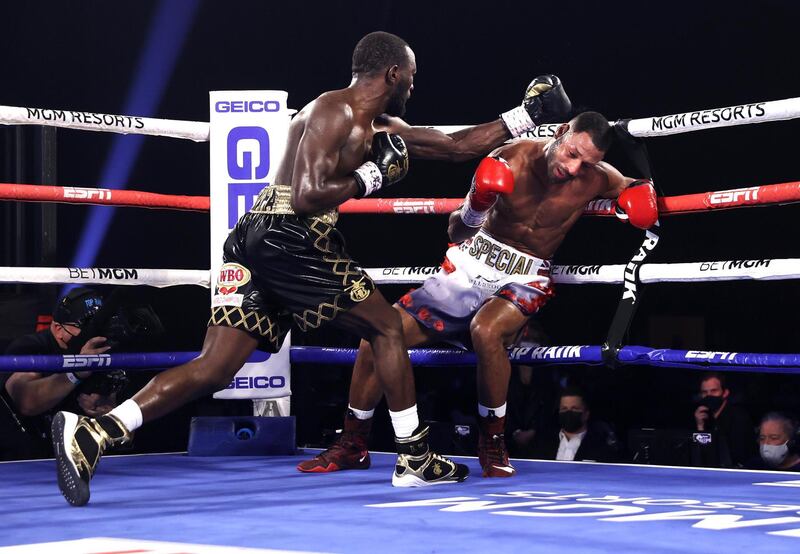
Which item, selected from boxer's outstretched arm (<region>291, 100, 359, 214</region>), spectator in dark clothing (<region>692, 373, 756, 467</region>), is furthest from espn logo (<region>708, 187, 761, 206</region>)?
spectator in dark clothing (<region>692, 373, 756, 467</region>)

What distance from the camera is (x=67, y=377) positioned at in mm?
3400

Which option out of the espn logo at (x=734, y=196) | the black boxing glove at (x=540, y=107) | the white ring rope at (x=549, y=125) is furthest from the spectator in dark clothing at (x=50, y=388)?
the espn logo at (x=734, y=196)

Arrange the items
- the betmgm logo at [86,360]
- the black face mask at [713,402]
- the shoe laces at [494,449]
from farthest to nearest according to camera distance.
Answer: the black face mask at [713,402] → the betmgm logo at [86,360] → the shoe laces at [494,449]

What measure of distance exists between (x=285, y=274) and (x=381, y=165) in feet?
1.04

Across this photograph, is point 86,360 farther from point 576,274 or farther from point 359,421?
point 576,274

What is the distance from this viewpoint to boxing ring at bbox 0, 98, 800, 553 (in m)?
1.72

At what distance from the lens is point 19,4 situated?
4746 millimetres

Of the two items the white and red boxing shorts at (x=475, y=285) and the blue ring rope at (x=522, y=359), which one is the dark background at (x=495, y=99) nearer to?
the blue ring rope at (x=522, y=359)

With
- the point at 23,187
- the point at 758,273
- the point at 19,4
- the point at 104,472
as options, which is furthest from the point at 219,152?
the point at 19,4

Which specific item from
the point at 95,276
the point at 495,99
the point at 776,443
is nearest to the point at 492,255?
the point at 95,276

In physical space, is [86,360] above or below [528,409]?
above

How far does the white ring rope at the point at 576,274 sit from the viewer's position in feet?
8.76

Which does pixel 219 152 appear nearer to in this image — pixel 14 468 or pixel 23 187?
pixel 23 187

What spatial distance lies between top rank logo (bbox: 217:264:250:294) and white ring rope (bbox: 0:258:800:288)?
462 millimetres
